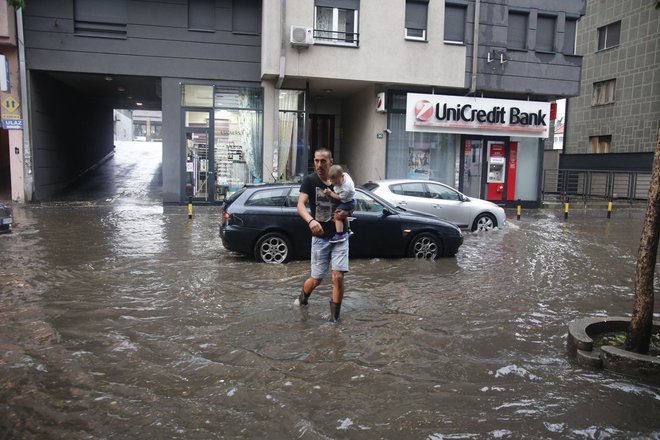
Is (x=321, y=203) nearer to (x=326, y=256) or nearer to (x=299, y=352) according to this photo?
(x=326, y=256)

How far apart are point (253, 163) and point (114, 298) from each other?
1235 cm

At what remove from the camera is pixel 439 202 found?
13.1m

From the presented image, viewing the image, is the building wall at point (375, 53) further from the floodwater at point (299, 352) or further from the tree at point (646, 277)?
the tree at point (646, 277)

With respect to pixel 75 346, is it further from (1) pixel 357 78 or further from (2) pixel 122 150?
(2) pixel 122 150

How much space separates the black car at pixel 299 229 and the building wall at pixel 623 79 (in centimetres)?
2098

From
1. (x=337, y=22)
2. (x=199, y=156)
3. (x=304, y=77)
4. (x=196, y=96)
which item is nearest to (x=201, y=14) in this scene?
(x=196, y=96)

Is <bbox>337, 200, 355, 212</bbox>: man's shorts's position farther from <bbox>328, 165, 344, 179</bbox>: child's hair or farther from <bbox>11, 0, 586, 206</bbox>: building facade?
<bbox>11, 0, 586, 206</bbox>: building facade

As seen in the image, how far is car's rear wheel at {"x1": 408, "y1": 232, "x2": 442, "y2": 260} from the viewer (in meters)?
9.63

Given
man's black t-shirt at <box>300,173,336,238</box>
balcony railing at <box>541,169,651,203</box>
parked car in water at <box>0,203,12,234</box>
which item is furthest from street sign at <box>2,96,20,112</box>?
balcony railing at <box>541,169,651,203</box>

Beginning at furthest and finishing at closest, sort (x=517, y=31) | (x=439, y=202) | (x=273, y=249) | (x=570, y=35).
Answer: (x=570, y=35) → (x=517, y=31) → (x=439, y=202) → (x=273, y=249)

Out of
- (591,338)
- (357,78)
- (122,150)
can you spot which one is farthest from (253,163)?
(122,150)

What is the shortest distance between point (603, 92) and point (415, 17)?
1680 centimetres

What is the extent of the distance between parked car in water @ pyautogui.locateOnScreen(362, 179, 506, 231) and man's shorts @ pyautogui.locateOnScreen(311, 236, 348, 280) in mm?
6808

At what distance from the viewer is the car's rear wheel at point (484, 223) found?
44.5 ft
